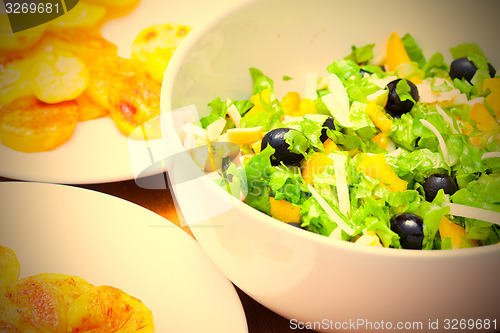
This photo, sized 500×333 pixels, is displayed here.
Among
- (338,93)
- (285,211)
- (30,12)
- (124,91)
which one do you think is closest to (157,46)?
(124,91)

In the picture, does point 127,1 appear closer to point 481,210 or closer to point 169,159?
point 169,159

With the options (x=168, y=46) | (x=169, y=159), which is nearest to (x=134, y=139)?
(x=168, y=46)

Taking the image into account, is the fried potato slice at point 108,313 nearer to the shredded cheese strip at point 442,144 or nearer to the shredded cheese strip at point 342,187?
the shredded cheese strip at point 342,187

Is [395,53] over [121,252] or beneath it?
over

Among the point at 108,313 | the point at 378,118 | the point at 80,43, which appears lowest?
the point at 108,313

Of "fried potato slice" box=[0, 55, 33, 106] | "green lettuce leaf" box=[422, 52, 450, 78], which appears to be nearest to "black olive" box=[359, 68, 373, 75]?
"green lettuce leaf" box=[422, 52, 450, 78]

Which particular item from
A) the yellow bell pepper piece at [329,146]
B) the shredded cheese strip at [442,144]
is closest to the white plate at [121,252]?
the yellow bell pepper piece at [329,146]

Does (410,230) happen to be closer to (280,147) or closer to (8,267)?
(280,147)
